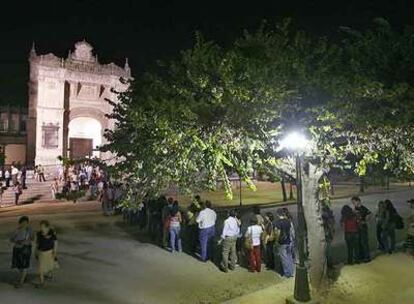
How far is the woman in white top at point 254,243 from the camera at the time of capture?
1141 centimetres

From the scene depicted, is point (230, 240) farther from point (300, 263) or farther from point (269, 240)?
point (300, 263)

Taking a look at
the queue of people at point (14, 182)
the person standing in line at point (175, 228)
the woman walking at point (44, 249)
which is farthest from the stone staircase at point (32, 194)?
the woman walking at point (44, 249)

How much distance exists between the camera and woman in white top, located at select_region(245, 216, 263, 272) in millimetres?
11414

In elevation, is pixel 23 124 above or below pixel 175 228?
above

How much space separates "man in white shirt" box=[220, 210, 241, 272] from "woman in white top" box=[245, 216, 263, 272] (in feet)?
1.17

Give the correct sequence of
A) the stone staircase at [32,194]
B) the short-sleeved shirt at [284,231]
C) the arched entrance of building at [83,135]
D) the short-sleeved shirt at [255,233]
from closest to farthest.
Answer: the short-sleeved shirt at [284,231] < the short-sleeved shirt at [255,233] < the stone staircase at [32,194] < the arched entrance of building at [83,135]

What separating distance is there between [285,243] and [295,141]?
3291mm

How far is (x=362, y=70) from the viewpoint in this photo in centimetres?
1017

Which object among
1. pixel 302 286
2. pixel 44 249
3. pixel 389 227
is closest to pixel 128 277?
pixel 44 249

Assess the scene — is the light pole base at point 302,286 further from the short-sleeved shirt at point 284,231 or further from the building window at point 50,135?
the building window at point 50,135

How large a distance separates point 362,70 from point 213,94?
3.72 metres

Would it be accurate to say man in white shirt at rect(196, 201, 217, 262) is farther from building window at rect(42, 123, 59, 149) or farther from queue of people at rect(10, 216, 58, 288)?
building window at rect(42, 123, 59, 149)

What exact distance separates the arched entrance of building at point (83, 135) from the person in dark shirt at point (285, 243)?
99.7 feet

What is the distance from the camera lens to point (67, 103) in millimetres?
37844
